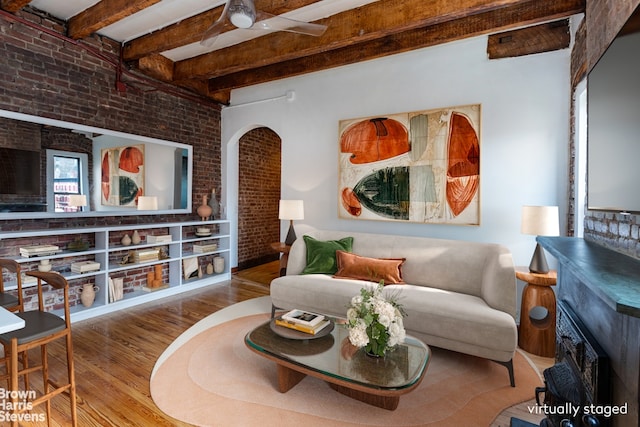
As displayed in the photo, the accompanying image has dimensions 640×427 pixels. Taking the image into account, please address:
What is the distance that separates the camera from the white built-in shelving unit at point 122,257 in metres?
3.30

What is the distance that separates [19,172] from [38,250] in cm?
76

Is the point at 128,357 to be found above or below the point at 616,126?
below

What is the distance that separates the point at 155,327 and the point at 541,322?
139 inches

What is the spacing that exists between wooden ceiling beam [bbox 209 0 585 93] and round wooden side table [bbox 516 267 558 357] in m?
2.17

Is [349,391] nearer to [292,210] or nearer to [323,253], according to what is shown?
[323,253]

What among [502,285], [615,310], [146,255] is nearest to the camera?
[615,310]

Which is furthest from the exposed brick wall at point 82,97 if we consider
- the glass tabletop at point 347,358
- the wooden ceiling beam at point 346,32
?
the glass tabletop at point 347,358

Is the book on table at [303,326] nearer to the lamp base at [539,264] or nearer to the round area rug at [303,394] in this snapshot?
the round area rug at [303,394]

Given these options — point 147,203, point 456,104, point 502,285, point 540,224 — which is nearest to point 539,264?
point 540,224

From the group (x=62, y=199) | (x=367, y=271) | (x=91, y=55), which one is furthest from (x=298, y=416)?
(x=91, y=55)

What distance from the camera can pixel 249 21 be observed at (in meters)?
2.18

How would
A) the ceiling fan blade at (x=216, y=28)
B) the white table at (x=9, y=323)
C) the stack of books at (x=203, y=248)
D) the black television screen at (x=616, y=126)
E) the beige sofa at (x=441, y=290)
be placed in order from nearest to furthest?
the black television screen at (x=616, y=126)
the white table at (x=9, y=323)
the ceiling fan blade at (x=216, y=28)
the beige sofa at (x=441, y=290)
the stack of books at (x=203, y=248)

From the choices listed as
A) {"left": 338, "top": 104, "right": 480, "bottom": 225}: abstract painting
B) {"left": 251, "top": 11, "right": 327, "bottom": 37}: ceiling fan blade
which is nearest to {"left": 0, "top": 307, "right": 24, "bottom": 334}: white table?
{"left": 251, "top": 11, "right": 327, "bottom": 37}: ceiling fan blade

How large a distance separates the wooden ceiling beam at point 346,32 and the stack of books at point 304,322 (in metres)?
2.53
